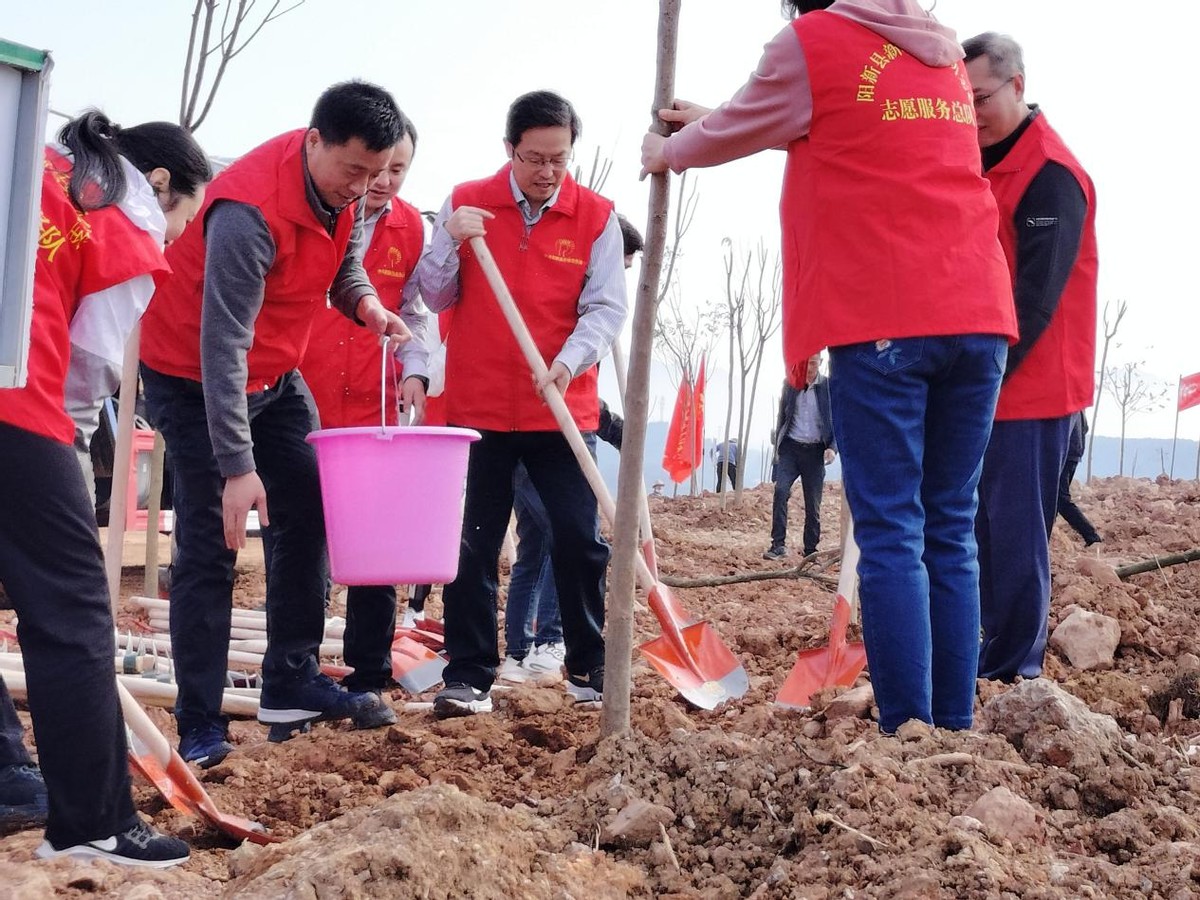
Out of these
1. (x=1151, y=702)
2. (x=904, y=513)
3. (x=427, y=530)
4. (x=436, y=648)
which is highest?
(x=904, y=513)

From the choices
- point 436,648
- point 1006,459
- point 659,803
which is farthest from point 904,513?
point 436,648

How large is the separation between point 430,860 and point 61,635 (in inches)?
28.3

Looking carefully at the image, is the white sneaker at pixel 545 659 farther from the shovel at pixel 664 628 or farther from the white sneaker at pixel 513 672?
the shovel at pixel 664 628

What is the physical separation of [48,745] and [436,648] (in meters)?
2.73

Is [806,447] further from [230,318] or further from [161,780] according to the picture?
[161,780]

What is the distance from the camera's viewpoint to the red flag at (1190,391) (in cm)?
1581

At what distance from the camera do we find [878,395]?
2318mm

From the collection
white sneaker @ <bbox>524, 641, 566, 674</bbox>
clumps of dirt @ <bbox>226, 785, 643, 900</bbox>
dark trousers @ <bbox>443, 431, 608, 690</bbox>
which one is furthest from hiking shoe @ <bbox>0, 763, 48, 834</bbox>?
white sneaker @ <bbox>524, 641, 566, 674</bbox>

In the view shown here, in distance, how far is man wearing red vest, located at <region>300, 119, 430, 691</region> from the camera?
330 centimetres

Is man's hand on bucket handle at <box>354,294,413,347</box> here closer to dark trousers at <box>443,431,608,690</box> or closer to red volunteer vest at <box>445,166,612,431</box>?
red volunteer vest at <box>445,166,612,431</box>

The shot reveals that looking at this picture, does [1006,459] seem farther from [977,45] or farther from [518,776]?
[518,776]

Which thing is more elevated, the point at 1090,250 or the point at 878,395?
the point at 1090,250

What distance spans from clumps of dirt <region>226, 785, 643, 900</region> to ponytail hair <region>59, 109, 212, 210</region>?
3.55 ft

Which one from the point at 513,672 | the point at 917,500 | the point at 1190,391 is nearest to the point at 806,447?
the point at 513,672
